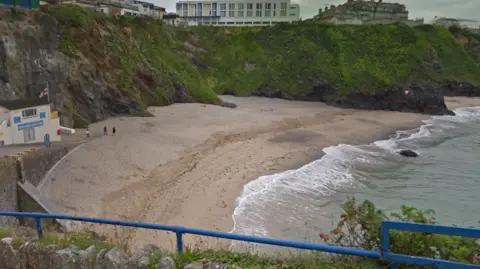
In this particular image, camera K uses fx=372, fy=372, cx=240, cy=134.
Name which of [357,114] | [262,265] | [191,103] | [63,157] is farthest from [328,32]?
[262,265]

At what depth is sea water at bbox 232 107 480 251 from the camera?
15.8 metres

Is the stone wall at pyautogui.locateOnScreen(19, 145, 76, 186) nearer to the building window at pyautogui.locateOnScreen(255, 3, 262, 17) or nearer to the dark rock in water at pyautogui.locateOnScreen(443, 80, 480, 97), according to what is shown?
the dark rock in water at pyautogui.locateOnScreen(443, 80, 480, 97)

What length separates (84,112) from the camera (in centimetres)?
3162

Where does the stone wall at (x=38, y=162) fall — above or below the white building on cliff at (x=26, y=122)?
below

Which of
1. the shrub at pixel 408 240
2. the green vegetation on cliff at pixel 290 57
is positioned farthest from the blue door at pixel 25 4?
the shrub at pixel 408 240

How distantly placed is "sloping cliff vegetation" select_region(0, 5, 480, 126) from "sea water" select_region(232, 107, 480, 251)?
62.8ft

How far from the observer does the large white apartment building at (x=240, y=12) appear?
96938 millimetres

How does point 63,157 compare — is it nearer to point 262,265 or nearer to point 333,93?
point 262,265

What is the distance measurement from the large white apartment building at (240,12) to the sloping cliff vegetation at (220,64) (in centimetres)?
2851

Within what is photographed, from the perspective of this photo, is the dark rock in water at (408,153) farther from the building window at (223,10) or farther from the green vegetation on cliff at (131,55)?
the building window at (223,10)

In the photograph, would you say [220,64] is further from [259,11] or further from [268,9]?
[268,9]

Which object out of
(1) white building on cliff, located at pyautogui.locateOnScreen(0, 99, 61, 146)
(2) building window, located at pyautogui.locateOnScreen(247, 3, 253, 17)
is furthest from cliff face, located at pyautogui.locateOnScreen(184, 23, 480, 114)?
(1) white building on cliff, located at pyautogui.locateOnScreen(0, 99, 61, 146)

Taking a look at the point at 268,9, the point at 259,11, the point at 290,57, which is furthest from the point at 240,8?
the point at 290,57

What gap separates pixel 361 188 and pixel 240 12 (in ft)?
293
